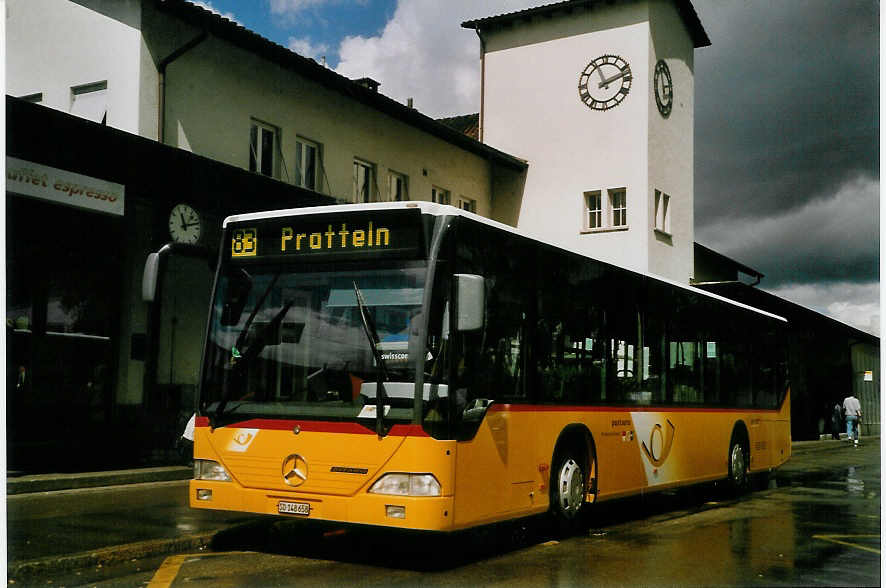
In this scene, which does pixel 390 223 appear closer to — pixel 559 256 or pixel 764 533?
pixel 559 256

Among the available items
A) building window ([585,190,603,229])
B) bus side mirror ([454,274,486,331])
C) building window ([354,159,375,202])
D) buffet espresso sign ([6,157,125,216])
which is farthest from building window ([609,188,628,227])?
bus side mirror ([454,274,486,331])

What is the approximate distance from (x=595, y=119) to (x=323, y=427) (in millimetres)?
23562

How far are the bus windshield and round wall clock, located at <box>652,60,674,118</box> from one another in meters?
23.5

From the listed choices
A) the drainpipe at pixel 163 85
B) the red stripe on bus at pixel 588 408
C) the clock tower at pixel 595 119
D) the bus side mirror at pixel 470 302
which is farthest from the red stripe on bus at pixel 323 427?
the clock tower at pixel 595 119

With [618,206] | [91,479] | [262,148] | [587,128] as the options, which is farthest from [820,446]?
[91,479]

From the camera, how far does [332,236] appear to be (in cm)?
873

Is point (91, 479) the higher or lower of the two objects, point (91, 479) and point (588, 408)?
the lower

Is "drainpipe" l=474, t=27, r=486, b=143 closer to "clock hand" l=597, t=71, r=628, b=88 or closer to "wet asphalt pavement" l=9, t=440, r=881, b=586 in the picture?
"clock hand" l=597, t=71, r=628, b=88

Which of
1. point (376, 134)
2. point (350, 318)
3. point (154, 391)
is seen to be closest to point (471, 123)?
point (376, 134)

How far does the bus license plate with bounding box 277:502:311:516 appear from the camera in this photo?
8391 millimetres

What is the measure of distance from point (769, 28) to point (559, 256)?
3845 millimetres

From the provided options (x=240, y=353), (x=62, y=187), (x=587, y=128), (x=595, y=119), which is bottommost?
(x=240, y=353)

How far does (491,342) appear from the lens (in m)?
8.96

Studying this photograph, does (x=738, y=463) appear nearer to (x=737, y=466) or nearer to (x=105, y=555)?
(x=737, y=466)
